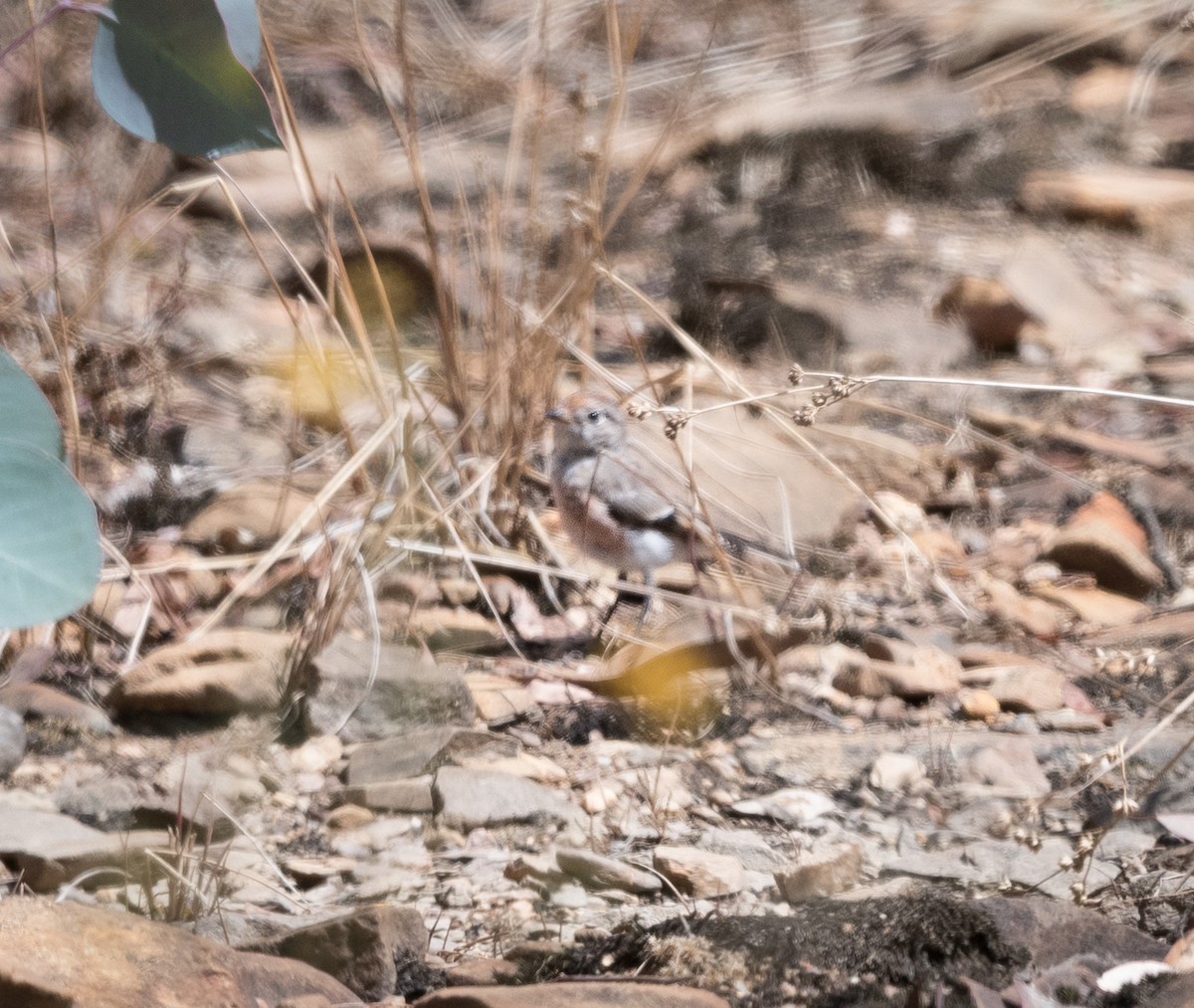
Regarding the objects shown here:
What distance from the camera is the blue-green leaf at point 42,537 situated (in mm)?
1317

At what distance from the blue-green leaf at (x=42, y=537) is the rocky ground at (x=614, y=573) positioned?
472 millimetres

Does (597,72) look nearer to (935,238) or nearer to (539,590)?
(935,238)

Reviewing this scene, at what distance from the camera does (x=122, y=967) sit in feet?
5.16

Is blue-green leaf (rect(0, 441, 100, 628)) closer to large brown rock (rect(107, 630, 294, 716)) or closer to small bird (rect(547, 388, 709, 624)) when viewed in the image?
large brown rock (rect(107, 630, 294, 716))

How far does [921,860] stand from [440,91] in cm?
512

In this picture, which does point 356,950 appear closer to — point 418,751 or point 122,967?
point 122,967

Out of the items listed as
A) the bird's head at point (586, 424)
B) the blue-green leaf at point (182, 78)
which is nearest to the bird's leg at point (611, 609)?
the bird's head at point (586, 424)

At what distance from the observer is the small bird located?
3910 millimetres

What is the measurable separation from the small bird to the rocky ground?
0.13 m

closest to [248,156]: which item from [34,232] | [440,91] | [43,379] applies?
[440,91]

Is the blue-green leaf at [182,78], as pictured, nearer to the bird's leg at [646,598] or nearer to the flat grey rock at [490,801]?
the flat grey rock at [490,801]

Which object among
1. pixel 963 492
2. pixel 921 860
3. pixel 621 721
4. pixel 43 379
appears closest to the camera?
pixel 921 860

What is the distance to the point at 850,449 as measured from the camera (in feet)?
14.6

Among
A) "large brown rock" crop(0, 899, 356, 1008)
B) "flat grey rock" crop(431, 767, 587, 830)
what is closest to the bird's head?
"flat grey rock" crop(431, 767, 587, 830)
